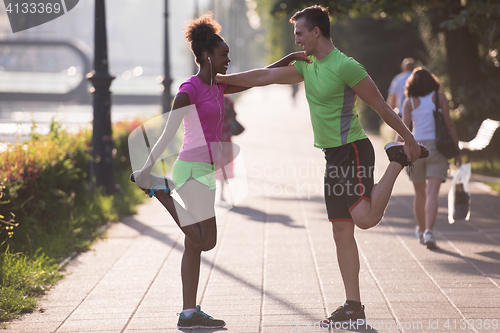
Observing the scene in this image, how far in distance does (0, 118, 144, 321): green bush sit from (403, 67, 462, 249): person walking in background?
3.51 metres

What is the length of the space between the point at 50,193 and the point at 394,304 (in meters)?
3.97

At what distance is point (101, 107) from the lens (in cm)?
843

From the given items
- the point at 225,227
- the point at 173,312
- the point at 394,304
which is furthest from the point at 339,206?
the point at 225,227

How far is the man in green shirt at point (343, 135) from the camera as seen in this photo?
3.71 metres

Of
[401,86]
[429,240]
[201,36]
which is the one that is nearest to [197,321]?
[201,36]

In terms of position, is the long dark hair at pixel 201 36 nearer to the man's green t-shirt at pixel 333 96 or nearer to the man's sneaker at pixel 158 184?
the man's green t-shirt at pixel 333 96

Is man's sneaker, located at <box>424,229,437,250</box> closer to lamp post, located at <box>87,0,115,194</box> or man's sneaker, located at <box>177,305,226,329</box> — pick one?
man's sneaker, located at <box>177,305,226,329</box>

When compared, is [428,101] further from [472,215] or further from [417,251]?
[472,215]

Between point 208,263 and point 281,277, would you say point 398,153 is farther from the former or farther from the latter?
point 208,263

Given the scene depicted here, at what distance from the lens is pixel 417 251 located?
589 cm

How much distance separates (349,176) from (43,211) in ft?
12.8

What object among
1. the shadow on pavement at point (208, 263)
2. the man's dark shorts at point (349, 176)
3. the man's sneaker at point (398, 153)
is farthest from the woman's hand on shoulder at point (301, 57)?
the shadow on pavement at point (208, 263)

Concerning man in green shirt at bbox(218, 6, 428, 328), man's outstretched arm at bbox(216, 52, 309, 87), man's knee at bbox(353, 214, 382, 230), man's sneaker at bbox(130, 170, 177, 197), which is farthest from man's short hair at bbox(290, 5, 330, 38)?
man's sneaker at bbox(130, 170, 177, 197)

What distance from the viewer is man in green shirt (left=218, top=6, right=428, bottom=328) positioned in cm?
371
